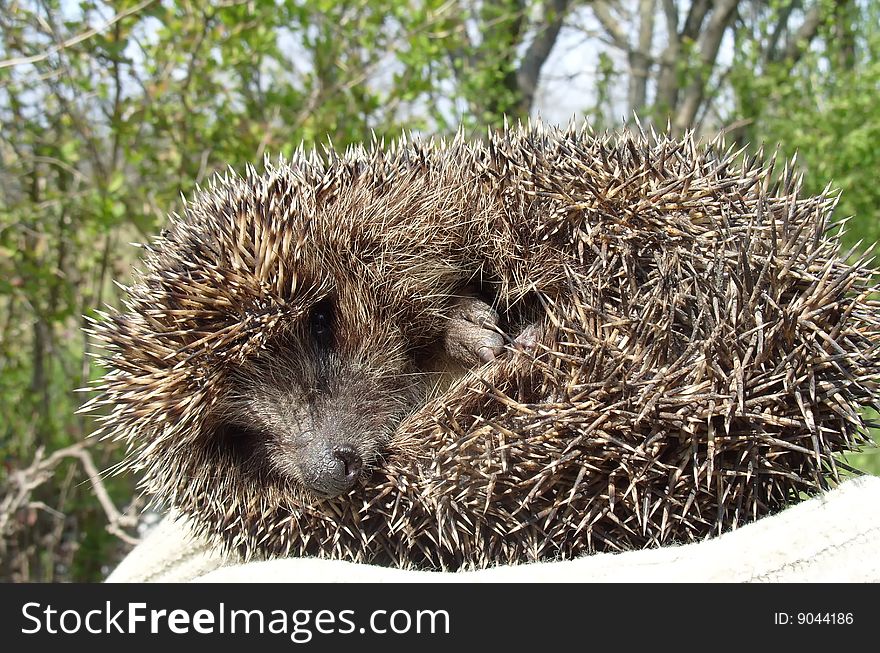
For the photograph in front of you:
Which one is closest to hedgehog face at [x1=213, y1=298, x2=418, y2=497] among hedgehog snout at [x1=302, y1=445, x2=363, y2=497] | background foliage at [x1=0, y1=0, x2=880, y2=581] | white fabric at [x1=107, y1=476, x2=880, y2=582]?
hedgehog snout at [x1=302, y1=445, x2=363, y2=497]

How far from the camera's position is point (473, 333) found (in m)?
2.27

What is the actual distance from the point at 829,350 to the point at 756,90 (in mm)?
5554

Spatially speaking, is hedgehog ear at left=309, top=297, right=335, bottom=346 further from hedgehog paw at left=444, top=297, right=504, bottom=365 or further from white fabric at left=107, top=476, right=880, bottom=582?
white fabric at left=107, top=476, right=880, bottom=582

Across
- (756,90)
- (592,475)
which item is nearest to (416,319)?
(592,475)

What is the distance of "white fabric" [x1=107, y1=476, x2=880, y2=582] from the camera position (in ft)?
5.61

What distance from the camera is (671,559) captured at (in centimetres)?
Answer: 175

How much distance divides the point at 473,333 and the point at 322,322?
461mm

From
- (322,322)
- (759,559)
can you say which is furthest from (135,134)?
(759,559)

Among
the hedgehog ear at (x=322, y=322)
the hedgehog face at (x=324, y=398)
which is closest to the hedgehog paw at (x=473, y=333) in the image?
the hedgehog face at (x=324, y=398)

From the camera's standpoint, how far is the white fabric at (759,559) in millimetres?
1710

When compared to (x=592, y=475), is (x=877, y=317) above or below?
above

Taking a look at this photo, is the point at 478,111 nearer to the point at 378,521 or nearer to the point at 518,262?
the point at 518,262

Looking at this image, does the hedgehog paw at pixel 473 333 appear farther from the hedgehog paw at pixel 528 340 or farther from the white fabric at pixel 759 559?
the white fabric at pixel 759 559

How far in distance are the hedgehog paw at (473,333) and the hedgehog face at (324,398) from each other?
165mm
